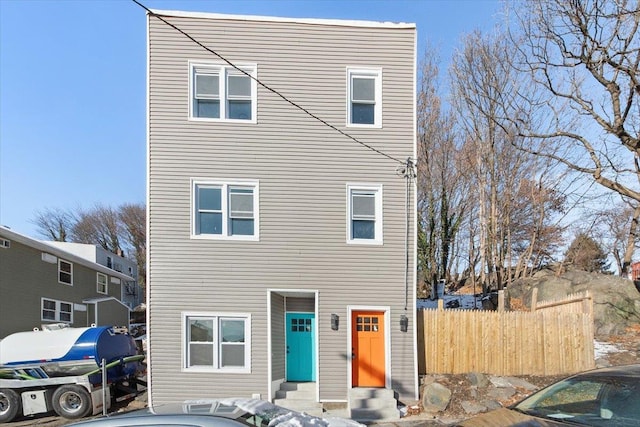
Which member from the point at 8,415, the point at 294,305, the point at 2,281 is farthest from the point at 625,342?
the point at 2,281

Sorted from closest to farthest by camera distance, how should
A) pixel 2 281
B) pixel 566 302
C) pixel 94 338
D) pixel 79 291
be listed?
pixel 94 338
pixel 566 302
pixel 2 281
pixel 79 291

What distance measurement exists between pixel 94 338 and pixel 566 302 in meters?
12.3

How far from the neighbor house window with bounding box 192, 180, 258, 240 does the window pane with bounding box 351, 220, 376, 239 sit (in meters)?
2.48

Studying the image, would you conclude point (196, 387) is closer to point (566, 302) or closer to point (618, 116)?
point (566, 302)

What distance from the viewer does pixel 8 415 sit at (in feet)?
36.3

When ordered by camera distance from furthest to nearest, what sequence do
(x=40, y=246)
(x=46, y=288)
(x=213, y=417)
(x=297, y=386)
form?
(x=46, y=288) < (x=40, y=246) < (x=297, y=386) < (x=213, y=417)

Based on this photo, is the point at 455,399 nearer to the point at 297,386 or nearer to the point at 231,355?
the point at 297,386

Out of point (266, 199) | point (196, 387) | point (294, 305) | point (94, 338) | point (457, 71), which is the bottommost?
point (196, 387)

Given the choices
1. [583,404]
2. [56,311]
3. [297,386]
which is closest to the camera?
[583,404]

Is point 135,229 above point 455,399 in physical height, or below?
above

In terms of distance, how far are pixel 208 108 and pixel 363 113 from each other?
397cm

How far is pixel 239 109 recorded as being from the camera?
12.0 m

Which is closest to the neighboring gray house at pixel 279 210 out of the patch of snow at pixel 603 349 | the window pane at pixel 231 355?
the window pane at pixel 231 355

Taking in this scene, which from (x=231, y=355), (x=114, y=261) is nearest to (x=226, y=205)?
(x=231, y=355)
